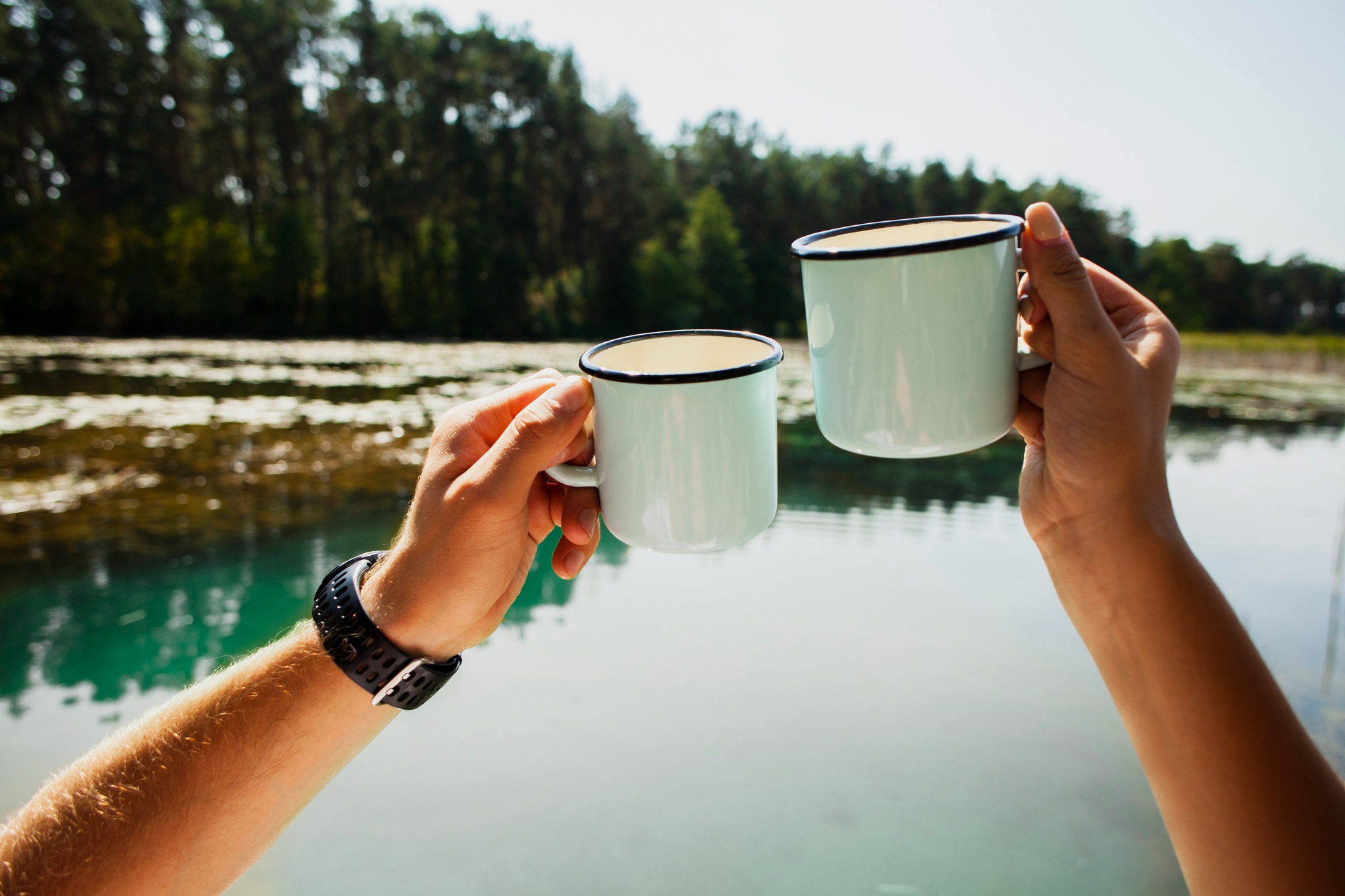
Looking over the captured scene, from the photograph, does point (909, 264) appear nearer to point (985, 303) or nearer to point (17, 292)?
point (985, 303)

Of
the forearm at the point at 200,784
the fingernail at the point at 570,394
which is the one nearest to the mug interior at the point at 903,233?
the fingernail at the point at 570,394

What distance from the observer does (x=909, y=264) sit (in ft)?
3.05

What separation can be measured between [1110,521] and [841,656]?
2.86 meters

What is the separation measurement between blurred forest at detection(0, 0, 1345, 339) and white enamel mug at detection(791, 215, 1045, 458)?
977 inches

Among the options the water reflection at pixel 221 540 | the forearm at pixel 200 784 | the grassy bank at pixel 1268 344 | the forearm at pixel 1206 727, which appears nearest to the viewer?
the forearm at pixel 1206 727

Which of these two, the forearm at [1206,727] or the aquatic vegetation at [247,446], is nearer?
the forearm at [1206,727]

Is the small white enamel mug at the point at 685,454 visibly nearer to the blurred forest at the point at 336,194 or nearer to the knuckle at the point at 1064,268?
the knuckle at the point at 1064,268

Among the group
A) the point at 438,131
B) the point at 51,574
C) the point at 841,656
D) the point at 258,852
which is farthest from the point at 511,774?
the point at 438,131

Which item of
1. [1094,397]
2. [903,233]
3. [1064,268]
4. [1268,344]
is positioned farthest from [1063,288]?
[1268,344]

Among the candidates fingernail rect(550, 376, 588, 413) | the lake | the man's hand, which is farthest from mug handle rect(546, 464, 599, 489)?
the lake

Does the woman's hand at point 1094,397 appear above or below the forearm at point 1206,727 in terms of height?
above

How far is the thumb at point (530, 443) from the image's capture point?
0.98 meters

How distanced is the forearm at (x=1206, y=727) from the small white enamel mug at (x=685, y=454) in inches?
16.9

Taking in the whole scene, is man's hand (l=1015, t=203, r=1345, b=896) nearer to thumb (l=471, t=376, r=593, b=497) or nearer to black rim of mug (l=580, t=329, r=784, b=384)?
black rim of mug (l=580, t=329, r=784, b=384)
